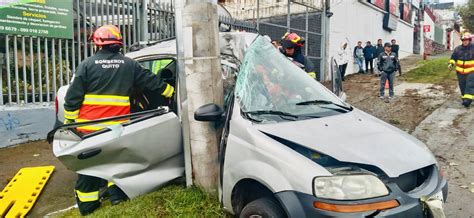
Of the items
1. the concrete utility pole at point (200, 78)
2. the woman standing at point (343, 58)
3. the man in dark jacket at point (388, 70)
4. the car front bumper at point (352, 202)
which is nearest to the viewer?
the car front bumper at point (352, 202)

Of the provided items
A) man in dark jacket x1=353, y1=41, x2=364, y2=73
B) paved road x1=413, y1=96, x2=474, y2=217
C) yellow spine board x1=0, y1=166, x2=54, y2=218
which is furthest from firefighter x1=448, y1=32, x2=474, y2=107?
yellow spine board x1=0, y1=166, x2=54, y2=218

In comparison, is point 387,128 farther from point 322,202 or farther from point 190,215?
point 190,215

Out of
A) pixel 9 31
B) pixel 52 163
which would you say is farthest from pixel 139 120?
pixel 9 31

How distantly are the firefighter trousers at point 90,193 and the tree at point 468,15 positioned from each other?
43.6 m

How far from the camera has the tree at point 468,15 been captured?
39875mm

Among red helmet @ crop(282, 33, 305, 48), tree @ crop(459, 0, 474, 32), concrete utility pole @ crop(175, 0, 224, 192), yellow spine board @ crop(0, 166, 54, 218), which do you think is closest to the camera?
concrete utility pole @ crop(175, 0, 224, 192)

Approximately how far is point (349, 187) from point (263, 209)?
22.4 inches

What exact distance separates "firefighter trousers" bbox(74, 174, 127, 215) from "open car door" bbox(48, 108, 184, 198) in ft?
0.79

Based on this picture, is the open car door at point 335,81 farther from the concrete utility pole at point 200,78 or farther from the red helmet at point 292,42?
the red helmet at point 292,42

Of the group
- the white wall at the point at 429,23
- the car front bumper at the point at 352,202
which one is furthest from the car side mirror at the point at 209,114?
the white wall at the point at 429,23

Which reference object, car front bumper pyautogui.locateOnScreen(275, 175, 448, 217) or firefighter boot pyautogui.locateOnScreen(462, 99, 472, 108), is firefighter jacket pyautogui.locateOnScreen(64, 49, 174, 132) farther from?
firefighter boot pyautogui.locateOnScreen(462, 99, 472, 108)

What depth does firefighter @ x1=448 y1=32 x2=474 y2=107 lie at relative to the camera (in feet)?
30.6

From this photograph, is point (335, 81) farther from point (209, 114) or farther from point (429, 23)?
point (429, 23)

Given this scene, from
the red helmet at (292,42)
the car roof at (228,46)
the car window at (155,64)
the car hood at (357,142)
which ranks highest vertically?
the red helmet at (292,42)
